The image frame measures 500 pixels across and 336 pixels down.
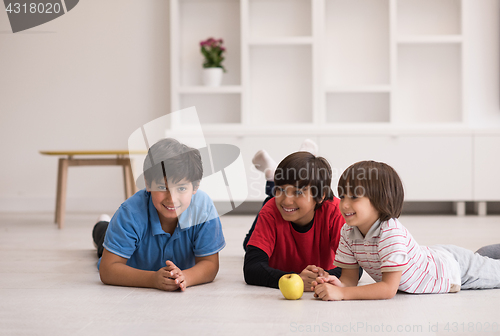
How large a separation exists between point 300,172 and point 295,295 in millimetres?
309

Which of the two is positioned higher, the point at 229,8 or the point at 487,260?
the point at 229,8

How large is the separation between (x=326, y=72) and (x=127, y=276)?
2.66 metres

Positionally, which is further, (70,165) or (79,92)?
(79,92)

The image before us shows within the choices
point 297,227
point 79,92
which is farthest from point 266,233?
point 79,92

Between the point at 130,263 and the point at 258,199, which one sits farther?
the point at 258,199

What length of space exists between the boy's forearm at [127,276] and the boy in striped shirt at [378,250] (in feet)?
1.44

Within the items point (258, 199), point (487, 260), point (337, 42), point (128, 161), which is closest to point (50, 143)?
point (128, 161)

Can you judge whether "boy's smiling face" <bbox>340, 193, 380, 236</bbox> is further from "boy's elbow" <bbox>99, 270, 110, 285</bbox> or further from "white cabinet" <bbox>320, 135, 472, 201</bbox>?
"white cabinet" <bbox>320, 135, 472, 201</bbox>

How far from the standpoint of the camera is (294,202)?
1.29m

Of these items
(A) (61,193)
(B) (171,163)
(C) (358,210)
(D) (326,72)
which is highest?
(D) (326,72)

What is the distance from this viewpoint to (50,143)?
147 inches

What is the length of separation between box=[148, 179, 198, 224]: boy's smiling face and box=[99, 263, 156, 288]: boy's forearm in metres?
0.17

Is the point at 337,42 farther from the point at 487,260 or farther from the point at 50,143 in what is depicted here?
the point at 487,260

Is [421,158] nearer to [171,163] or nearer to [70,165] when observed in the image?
[70,165]
